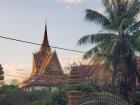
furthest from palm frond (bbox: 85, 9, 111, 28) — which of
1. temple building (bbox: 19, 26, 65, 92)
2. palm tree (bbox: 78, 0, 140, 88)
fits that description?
temple building (bbox: 19, 26, 65, 92)

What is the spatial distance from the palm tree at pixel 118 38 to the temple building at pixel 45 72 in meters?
22.9

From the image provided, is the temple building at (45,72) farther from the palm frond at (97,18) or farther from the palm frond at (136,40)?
the palm frond at (136,40)

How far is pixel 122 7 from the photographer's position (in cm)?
2462

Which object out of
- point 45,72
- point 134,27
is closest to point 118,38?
point 134,27

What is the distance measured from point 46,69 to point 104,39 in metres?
30.8

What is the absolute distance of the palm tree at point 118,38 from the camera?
23641 mm

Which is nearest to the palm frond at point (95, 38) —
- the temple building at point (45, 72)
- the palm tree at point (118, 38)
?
the palm tree at point (118, 38)

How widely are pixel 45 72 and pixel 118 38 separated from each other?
30.1 m

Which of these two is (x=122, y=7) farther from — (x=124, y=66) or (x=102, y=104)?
(x=102, y=104)

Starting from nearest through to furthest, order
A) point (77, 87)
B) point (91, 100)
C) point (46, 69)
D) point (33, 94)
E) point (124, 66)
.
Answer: point (91, 100), point (77, 87), point (124, 66), point (33, 94), point (46, 69)

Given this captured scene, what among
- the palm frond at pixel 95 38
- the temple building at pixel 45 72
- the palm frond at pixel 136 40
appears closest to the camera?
the palm frond at pixel 136 40

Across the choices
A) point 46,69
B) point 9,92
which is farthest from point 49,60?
point 9,92

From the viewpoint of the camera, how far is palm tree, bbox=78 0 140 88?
23641 millimetres

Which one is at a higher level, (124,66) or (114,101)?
(124,66)
